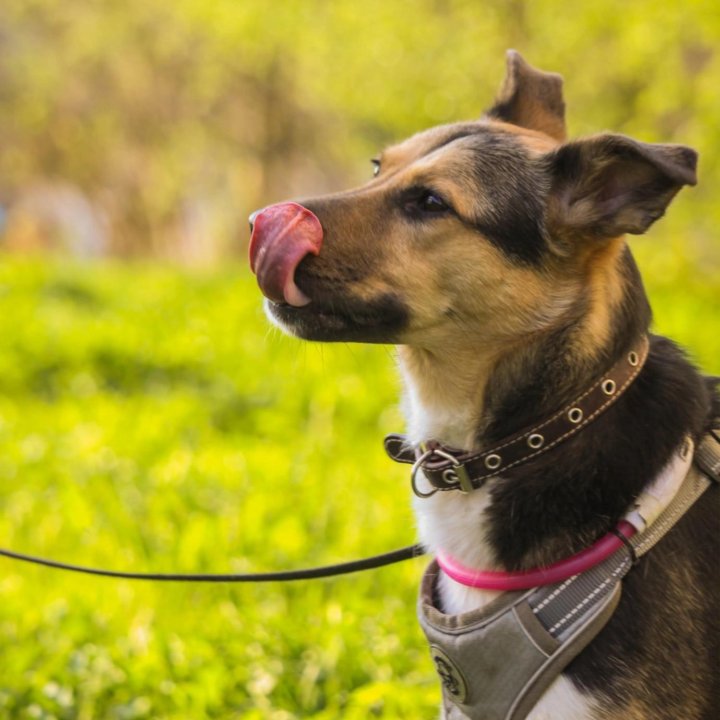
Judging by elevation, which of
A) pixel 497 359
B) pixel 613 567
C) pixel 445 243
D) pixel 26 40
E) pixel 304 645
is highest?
pixel 445 243

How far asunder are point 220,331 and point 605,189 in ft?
24.8

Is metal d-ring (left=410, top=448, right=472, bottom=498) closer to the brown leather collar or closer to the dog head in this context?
the brown leather collar

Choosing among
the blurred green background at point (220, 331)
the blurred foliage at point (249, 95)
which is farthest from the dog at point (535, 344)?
the blurred foliage at point (249, 95)

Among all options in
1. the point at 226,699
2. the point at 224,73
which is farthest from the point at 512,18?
the point at 226,699

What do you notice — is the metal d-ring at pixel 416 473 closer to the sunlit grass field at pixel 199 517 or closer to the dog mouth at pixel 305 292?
the dog mouth at pixel 305 292

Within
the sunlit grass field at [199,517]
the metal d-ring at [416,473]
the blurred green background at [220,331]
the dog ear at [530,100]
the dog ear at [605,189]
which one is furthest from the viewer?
the blurred green background at [220,331]

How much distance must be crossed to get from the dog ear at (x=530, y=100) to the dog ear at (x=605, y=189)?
544mm

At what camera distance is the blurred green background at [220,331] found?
13.5 feet

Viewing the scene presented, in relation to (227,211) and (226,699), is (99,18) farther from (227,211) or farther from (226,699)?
(226,699)

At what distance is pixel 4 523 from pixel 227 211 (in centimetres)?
1900

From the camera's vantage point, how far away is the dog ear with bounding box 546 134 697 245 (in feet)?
8.28

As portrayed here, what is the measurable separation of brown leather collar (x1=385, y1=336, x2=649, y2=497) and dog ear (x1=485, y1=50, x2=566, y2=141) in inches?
36.0

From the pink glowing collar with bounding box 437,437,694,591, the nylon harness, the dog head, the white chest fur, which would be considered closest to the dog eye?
the dog head

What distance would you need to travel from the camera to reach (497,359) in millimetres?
2691
